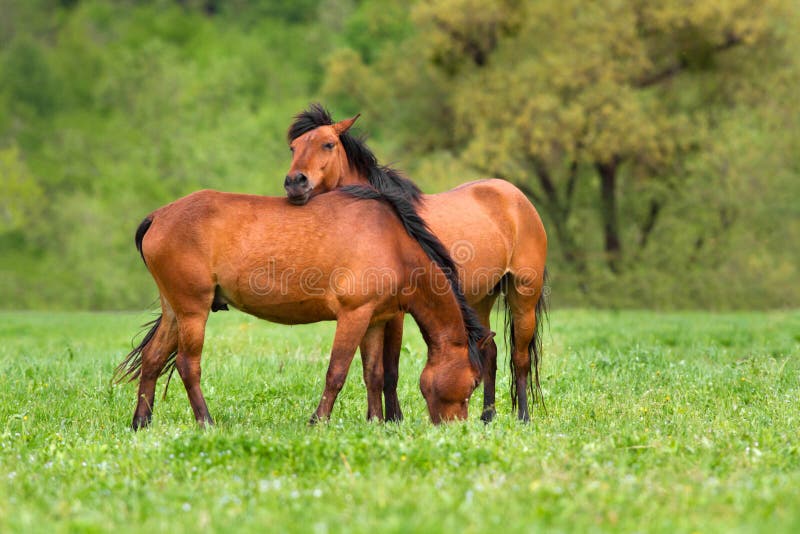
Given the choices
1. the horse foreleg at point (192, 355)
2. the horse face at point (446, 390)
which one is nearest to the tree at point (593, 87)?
the horse face at point (446, 390)

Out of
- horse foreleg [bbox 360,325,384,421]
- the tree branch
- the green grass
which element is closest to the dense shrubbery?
the tree branch

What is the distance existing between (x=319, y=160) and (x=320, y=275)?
1.19 m

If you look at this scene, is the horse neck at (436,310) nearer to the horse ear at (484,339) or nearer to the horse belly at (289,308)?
the horse ear at (484,339)

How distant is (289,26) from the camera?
2650 inches

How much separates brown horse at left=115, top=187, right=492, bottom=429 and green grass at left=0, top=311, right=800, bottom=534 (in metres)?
0.58

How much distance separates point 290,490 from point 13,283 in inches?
1466

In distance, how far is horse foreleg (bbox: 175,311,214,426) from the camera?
711cm

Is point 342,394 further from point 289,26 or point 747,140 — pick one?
point 289,26

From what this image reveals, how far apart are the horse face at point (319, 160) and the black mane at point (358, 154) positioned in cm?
9

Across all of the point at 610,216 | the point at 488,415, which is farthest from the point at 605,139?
the point at 488,415

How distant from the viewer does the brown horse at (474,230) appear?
309 inches

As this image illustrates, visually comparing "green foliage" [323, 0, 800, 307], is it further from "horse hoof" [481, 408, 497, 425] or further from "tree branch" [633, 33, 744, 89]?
"horse hoof" [481, 408, 497, 425]

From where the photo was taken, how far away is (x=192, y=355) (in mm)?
7156

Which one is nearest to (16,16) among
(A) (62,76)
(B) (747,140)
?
(A) (62,76)
